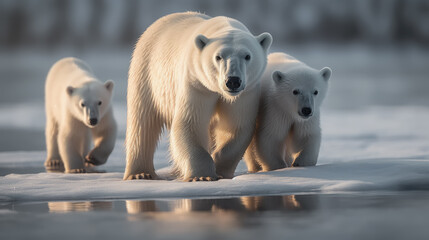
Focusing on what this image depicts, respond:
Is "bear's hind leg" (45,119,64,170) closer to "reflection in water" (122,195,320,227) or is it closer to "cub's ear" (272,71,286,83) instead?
"cub's ear" (272,71,286,83)

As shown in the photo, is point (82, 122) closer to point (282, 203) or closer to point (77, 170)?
point (77, 170)

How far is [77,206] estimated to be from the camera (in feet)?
13.4

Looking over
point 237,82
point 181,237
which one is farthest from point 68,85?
point 181,237

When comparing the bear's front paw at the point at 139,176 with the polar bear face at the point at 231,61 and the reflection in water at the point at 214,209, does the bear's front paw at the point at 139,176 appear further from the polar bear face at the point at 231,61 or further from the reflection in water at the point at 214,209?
the reflection in water at the point at 214,209

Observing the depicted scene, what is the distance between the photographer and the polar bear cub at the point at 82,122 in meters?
7.48

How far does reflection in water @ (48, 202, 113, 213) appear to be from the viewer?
3928 millimetres

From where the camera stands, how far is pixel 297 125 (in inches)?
221

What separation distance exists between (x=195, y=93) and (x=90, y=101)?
257 centimetres

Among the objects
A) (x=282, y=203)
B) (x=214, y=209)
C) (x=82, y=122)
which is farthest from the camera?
(x=82, y=122)

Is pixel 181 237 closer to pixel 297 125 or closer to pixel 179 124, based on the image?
pixel 179 124

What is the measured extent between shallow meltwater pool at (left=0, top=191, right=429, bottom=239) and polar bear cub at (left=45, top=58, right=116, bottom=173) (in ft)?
10.6

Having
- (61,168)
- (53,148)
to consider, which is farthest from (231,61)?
(53,148)

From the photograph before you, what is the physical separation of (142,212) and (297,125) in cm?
212

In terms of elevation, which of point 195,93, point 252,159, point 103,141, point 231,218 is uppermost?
point 195,93
